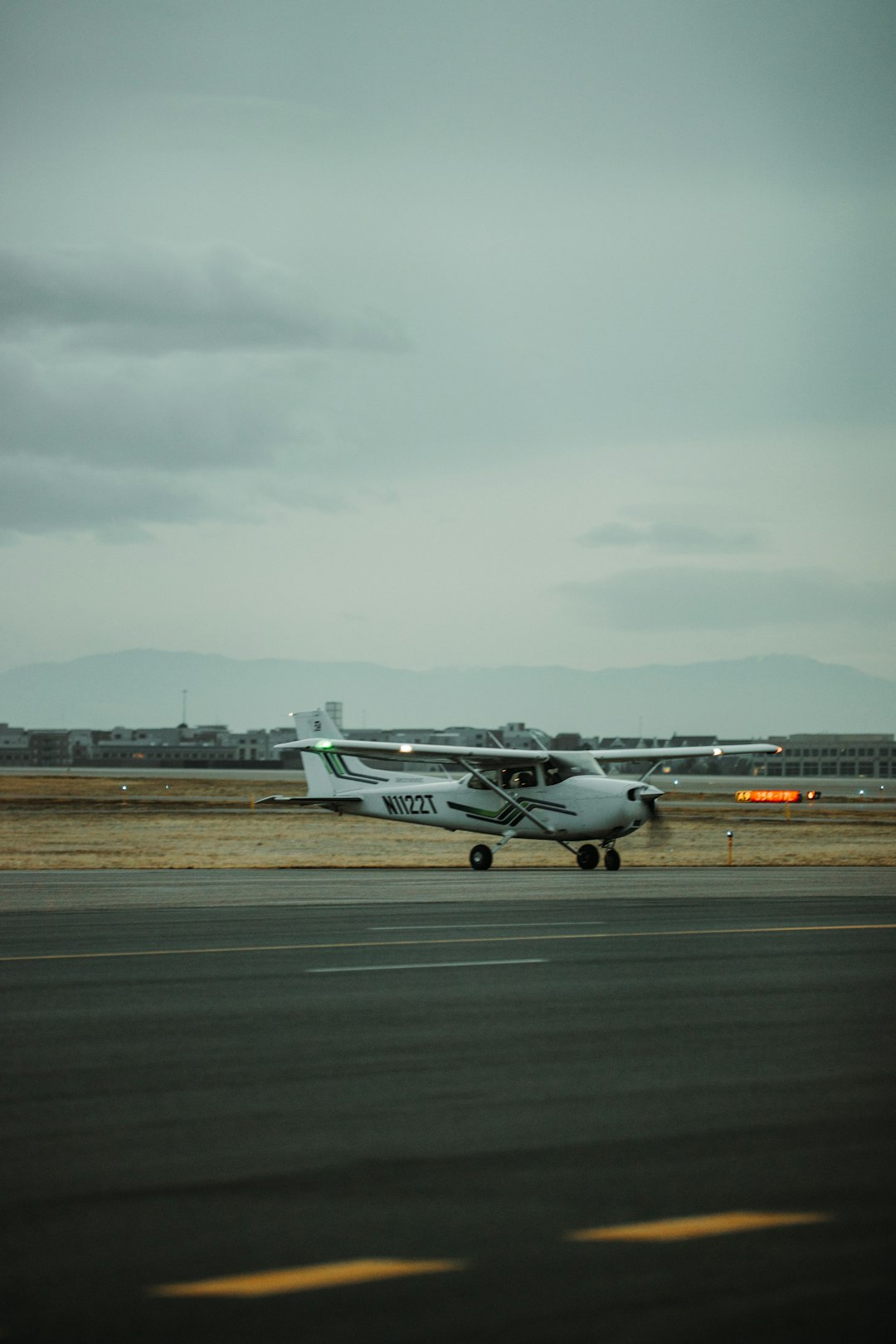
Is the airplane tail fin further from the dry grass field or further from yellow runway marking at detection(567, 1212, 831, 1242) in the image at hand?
yellow runway marking at detection(567, 1212, 831, 1242)

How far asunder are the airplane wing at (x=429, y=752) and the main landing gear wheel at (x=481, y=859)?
211 cm

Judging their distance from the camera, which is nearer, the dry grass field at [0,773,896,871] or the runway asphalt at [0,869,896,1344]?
the runway asphalt at [0,869,896,1344]

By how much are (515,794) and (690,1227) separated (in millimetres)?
27068

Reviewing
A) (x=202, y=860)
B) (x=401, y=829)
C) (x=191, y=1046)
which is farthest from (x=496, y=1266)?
(x=401, y=829)

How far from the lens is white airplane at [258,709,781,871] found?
30.4 metres

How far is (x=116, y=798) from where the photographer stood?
242ft

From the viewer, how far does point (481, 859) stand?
3097cm

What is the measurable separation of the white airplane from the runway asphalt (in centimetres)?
1645

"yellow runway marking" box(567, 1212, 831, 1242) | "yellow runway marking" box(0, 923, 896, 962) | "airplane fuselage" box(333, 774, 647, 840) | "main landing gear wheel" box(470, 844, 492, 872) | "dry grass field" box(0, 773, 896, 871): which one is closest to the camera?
"yellow runway marking" box(567, 1212, 831, 1242)

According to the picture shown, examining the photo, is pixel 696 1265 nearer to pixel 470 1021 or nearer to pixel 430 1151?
pixel 430 1151

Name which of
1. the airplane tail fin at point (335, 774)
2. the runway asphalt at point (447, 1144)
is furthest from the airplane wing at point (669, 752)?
the runway asphalt at point (447, 1144)

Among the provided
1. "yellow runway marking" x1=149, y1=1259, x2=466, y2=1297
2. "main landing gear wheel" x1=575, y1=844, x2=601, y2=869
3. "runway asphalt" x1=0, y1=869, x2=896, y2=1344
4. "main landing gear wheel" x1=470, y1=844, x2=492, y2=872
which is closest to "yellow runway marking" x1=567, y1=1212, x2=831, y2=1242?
"runway asphalt" x1=0, y1=869, x2=896, y2=1344

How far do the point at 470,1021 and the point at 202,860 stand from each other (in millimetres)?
24790

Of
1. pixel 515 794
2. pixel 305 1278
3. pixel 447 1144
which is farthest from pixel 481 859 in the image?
pixel 305 1278
